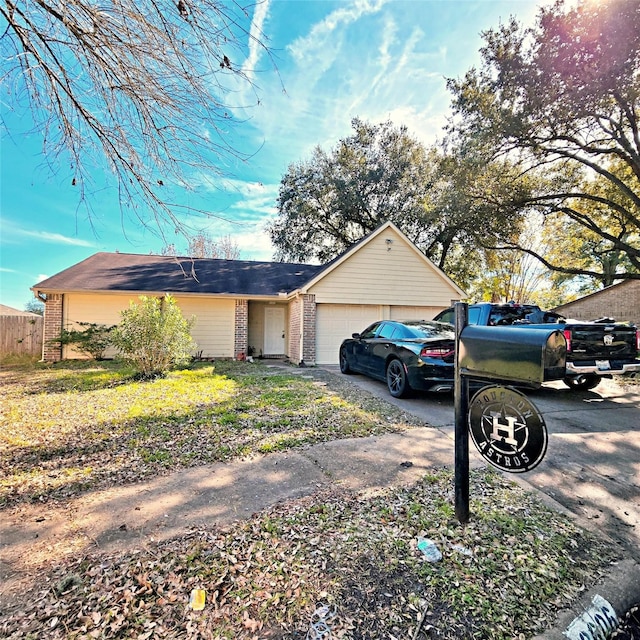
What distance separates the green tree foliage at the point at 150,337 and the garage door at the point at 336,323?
4.53 meters

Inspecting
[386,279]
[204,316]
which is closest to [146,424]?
[204,316]

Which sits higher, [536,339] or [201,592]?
[536,339]

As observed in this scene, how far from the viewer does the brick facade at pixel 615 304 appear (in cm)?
1634

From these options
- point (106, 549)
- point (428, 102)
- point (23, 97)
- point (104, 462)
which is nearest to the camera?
point (106, 549)

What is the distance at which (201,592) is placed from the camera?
1.80 metres

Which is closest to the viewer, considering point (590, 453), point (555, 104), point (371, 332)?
point (590, 453)

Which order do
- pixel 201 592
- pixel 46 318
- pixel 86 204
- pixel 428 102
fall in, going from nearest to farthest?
pixel 201 592
pixel 86 204
pixel 428 102
pixel 46 318

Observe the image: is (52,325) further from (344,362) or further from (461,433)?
(461,433)

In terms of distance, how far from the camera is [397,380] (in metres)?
6.45

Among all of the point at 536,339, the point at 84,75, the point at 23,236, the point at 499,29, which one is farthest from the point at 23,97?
the point at 499,29

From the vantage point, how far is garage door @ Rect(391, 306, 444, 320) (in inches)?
481

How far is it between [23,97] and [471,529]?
16.0 feet

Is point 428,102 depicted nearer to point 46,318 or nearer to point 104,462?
point 104,462

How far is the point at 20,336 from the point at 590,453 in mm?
16892
